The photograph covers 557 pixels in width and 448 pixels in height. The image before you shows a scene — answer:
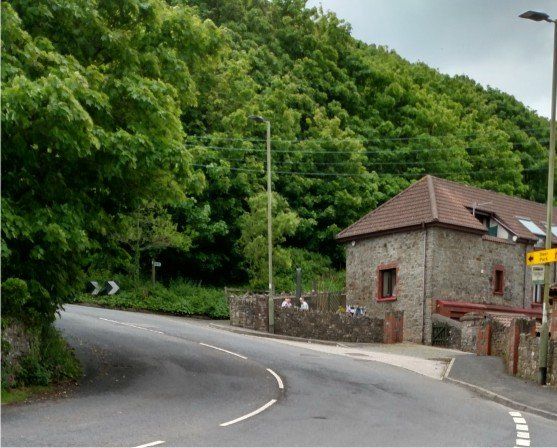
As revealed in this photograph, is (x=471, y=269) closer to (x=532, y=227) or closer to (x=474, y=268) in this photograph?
(x=474, y=268)

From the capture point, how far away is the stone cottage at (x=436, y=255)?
124 feet

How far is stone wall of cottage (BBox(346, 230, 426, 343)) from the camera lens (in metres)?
37.9

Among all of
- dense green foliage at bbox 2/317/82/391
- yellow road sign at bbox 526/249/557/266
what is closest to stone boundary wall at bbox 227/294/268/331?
yellow road sign at bbox 526/249/557/266

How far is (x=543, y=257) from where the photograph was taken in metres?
19.6

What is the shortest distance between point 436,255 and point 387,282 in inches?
137

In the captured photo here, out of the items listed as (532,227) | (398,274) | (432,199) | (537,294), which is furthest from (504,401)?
(532,227)

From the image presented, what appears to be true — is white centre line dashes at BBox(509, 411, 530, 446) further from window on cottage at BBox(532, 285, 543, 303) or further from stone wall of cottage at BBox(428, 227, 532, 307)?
window on cottage at BBox(532, 285, 543, 303)

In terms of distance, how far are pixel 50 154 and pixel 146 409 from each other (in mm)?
5213

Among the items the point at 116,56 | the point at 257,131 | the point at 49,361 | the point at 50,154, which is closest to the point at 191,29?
the point at 116,56

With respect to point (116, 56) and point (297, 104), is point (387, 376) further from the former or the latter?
point (297, 104)

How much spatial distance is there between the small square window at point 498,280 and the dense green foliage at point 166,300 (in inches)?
565

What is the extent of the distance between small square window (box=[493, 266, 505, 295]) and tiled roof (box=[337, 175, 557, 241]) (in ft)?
7.72

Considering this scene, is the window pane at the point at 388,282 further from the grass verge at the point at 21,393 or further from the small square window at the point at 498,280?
the grass verge at the point at 21,393

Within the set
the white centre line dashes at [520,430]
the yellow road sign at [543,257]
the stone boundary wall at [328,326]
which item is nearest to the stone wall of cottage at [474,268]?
the stone boundary wall at [328,326]
